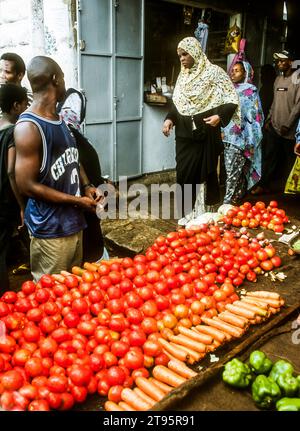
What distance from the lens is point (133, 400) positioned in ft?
6.03

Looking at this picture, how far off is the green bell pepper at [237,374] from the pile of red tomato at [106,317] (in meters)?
0.32

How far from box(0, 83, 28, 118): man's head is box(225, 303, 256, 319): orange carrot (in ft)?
7.71

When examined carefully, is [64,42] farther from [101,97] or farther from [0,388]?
[0,388]

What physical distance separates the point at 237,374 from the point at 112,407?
22.8 inches

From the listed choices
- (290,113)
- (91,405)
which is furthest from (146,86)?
(91,405)

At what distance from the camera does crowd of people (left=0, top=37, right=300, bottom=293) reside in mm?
2650

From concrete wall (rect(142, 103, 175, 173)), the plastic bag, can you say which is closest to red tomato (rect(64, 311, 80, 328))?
concrete wall (rect(142, 103, 175, 173))

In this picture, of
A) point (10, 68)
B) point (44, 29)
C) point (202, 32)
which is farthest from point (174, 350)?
point (202, 32)

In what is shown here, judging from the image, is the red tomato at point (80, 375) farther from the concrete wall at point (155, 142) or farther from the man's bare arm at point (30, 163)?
the concrete wall at point (155, 142)

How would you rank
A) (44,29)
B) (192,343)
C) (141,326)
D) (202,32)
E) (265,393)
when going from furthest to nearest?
(202,32)
(44,29)
(141,326)
(192,343)
(265,393)

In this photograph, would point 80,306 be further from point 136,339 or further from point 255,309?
point 255,309

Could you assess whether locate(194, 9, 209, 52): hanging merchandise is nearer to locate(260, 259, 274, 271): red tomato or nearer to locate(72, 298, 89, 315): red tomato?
locate(260, 259, 274, 271): red tomato

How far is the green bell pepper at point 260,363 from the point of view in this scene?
2029mm

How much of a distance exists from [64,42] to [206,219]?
3.20 m
